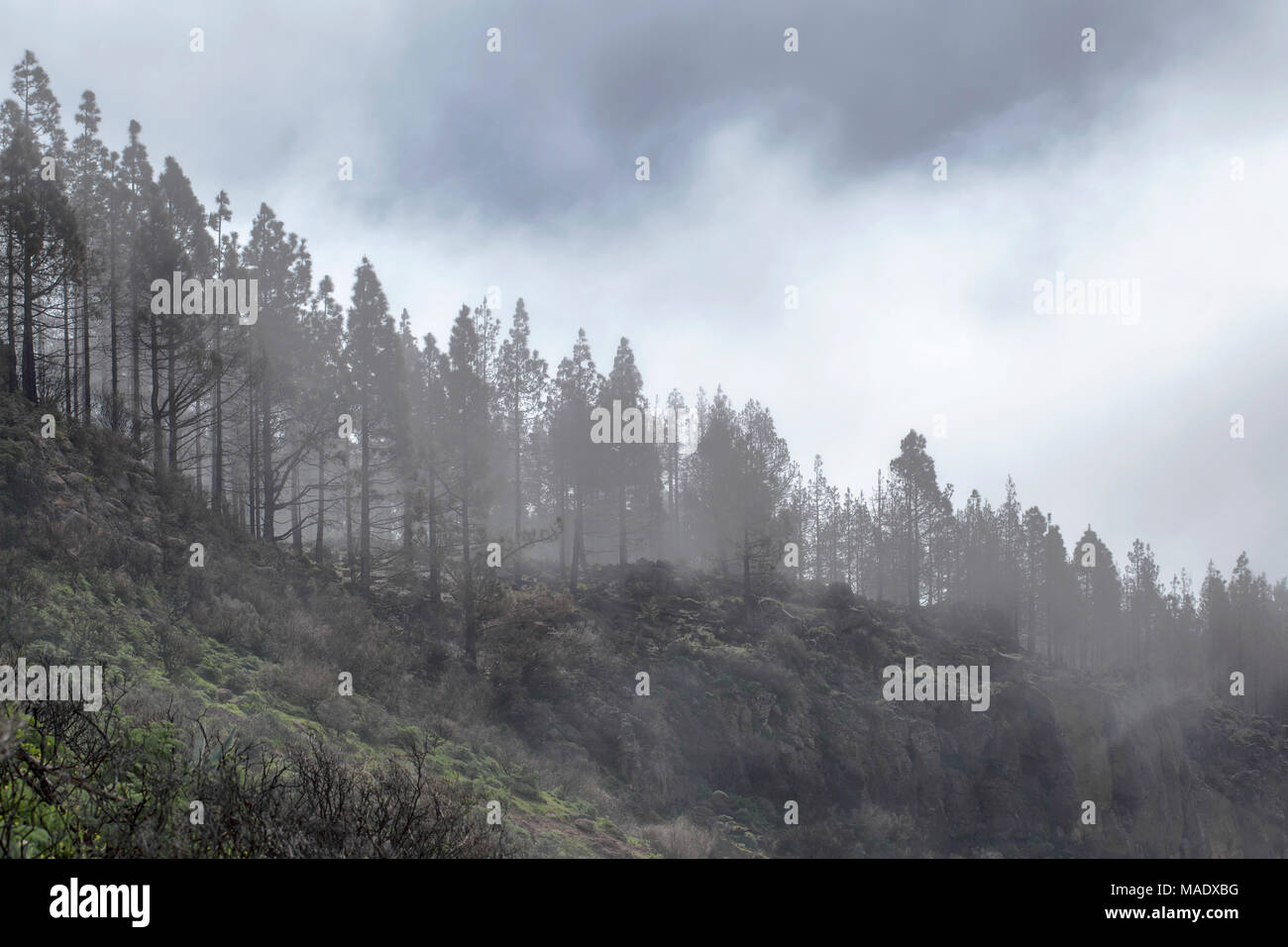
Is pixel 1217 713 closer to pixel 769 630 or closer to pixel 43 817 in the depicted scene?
pixel 769 630

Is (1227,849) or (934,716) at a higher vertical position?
(934,716)

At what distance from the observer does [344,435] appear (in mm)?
30328

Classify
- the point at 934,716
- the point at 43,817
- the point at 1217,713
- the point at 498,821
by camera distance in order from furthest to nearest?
the point at 1217,713, the point at 934,716, the point at 498,821, the point at 43,817

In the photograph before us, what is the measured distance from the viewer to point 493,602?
23.6 m

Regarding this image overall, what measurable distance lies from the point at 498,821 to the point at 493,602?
43.4 feet
